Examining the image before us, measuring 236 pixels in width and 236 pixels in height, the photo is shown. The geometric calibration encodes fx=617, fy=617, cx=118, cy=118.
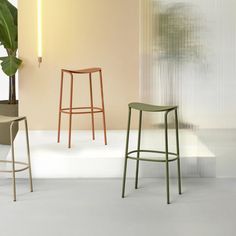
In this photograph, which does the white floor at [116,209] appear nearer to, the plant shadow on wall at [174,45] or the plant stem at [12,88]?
the plant shadow on wall at [174,45]

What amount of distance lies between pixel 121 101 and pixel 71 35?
2.67 feet

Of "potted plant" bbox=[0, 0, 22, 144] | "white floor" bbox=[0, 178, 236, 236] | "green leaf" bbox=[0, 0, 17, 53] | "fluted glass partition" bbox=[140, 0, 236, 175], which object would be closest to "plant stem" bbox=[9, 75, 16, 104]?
"potted plant" bbox=[0, 0, 22, 144]

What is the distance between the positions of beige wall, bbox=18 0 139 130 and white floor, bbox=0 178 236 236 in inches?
53.6

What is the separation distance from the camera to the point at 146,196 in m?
4.43

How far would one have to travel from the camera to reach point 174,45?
16.0 feet

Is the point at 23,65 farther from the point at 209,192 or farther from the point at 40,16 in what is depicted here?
the point at 209,192

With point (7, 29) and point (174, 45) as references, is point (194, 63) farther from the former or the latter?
point (7, 29)

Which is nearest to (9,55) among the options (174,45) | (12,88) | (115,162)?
(12,88)

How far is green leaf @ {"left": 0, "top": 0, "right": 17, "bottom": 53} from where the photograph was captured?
6.16 m

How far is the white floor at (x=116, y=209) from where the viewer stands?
3637 mm

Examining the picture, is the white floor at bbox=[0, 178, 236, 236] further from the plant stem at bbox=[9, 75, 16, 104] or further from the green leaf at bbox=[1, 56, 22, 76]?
the plant stem at bbox=[9, 75, 16, 104]

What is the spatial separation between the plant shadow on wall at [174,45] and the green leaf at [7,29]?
191 centimetres

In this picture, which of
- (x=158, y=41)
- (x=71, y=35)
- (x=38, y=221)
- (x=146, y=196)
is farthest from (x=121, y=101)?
(x=38, y=221)

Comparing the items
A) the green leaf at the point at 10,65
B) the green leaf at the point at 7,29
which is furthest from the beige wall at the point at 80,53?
the green leaf at the point at 7,29
